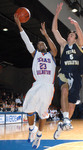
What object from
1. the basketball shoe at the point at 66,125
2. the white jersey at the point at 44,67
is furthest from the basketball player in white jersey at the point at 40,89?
the basketball shoe at the point at 66,125

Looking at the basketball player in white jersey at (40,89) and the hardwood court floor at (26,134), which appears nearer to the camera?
the basketball player in white jersey at (40,89)

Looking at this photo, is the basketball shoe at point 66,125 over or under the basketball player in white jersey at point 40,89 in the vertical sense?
under

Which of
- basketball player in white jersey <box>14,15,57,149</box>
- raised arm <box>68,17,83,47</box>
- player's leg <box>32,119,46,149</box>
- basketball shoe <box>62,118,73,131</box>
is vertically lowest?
player's leg <box>32,119,46,149</box>

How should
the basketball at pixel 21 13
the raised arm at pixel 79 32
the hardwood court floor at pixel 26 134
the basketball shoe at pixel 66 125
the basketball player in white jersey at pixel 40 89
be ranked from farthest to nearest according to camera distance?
the hardwood court floor at pixel 26 134
the basketball at pixel 21 13
the basketball player in white jersey at pixel 40 89
the raised arm at pixel 79 32
the basketball shoe at pixel 66 125

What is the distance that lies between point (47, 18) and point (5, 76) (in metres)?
13.1

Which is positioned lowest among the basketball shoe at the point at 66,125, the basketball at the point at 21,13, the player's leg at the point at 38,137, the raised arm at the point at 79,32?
the player's leg at the point at 38,137

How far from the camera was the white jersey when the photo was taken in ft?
15.3

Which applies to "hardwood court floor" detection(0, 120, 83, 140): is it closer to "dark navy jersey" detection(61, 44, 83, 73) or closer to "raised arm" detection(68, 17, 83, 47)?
"dark navy jersey" detection(61, 44, 83, 73)

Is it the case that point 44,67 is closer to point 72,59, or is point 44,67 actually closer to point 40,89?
point 40,89

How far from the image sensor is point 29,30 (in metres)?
14.1

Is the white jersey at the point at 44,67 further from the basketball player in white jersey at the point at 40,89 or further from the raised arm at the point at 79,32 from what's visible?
the raised arm at the point at 79,32

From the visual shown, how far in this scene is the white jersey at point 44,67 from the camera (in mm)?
4648

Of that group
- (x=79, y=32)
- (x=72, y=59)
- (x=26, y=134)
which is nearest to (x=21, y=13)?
(x=79, y=32)

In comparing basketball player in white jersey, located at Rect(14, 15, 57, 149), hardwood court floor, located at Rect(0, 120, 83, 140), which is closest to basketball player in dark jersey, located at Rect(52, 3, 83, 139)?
basketball player in white jersey, located at Rect(14, 15, 57, 149)
